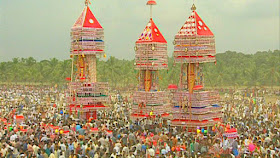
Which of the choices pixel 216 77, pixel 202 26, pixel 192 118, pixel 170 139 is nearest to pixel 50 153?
pixel 170 139

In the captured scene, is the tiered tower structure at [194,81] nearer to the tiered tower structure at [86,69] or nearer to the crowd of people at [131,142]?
the crowd of people at [131,142]

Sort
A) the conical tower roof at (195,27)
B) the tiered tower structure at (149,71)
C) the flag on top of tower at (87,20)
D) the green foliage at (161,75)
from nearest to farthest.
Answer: the conical tower roof at (195,27) < the tiered tower structure at (149,71) < the flag on top of tower at (87,20) < the green foliage at (161,75)

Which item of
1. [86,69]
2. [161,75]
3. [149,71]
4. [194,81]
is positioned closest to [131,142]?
[194,81]

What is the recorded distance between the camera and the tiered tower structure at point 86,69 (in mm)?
30812

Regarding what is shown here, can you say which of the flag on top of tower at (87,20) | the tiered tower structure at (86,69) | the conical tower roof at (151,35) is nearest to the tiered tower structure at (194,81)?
the conical tower roof at (151,35)

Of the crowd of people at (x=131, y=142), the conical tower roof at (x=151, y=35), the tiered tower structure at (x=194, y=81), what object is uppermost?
the conical tower roof at (x=151, y=35)

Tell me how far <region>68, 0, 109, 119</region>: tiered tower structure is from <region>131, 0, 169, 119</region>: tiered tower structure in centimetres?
265

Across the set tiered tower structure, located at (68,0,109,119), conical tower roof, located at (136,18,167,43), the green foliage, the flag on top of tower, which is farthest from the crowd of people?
the green foliage

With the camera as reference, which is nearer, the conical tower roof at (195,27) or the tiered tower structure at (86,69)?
the conical tower roof at (195,27)

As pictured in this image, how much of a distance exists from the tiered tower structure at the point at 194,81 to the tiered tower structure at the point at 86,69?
261 inches

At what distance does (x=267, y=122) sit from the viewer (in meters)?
28.2

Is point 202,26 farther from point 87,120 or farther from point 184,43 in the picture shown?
point 87,120

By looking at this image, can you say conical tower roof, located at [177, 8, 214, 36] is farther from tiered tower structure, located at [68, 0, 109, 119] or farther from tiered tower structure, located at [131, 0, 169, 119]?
tiered tower structure, located at [68, 0, 109, 119]

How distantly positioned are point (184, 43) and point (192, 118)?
479cm
